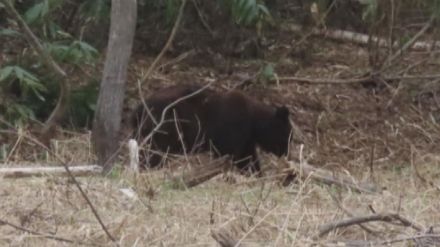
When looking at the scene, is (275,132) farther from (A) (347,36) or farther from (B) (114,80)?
(A) (347,36)

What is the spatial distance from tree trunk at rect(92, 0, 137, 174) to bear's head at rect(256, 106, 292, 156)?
2253mm

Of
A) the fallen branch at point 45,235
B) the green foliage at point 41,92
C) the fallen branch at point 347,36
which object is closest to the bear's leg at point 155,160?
the green foliage at point 41,92

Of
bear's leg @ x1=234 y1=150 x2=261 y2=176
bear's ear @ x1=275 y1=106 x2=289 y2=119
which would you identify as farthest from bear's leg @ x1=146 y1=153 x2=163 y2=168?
bear's ear @ x1=275 y1=106 x2=289 y2=119

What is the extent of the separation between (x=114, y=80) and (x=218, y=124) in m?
1.94

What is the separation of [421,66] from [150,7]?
361 centimetres

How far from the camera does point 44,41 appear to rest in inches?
353

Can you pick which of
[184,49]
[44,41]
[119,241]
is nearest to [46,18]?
[44,41]

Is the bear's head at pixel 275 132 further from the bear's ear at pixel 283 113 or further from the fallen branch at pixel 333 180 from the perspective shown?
the fallen branch at pixel 333 180

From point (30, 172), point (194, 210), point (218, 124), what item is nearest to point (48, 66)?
point (218, 124)

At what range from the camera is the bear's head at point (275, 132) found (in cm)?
958

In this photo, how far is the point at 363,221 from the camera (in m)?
5.30

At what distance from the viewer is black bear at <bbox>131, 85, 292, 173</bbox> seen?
8883 millimetres

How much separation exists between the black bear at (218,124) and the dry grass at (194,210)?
6.03 ft

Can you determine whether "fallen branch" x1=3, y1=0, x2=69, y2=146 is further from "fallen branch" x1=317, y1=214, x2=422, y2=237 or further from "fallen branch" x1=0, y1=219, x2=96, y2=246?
"fallen branch" x1=317, y1=214, x2=422, y2=237
